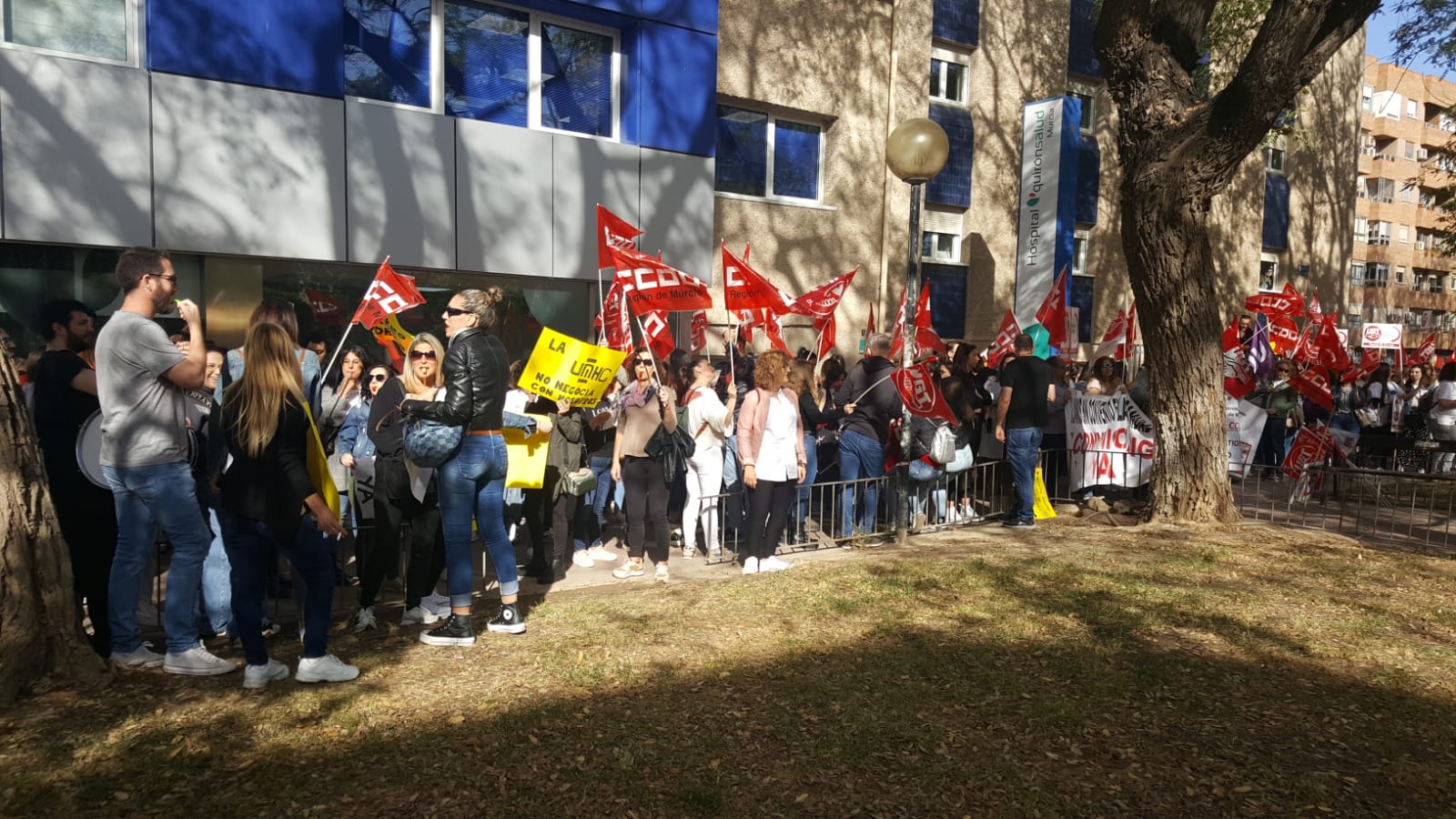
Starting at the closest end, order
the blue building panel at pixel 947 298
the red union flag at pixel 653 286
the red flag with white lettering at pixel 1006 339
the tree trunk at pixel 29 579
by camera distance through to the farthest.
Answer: the tree trunk at pixel 29 579 < the red union flag at pixel 653 286 < the red flag with white lettering at pixel 1006 339 < the blue building panel at pixel 947 298

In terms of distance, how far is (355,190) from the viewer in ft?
38.2

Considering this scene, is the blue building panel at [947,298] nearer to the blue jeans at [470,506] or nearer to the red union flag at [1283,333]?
the red union flag at [1283,333]

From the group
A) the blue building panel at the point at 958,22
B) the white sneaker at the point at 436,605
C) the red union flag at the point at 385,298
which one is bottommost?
the white sneaker at the point at 436,605

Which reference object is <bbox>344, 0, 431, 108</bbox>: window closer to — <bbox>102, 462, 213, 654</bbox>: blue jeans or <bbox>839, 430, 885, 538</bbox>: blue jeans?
<bbox>839, 430, 885, 538</bbox>: blue jeans

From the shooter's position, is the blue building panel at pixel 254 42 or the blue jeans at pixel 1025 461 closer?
the blue jeans at pixel 1025 461

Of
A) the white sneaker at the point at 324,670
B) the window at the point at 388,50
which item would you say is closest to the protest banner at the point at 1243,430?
the window at the point at 388,50

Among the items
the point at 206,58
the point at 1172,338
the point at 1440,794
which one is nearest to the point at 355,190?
the point at 206,58

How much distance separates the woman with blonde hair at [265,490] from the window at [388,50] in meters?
8.04

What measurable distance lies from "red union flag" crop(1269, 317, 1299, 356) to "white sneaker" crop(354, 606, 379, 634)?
45.2 feet

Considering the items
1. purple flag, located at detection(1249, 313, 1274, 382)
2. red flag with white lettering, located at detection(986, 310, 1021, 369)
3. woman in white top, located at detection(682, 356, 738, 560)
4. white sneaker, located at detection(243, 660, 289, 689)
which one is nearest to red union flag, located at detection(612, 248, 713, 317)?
woman in white top, located at detection(682, 356, 738, 560)

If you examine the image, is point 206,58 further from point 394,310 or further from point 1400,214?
point 1400,214

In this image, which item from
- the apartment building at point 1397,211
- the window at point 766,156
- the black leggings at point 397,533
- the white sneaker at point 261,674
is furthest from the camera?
the apartment building at point 1397,211

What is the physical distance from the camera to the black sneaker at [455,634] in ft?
18.9

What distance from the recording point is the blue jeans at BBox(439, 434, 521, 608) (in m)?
5.58
